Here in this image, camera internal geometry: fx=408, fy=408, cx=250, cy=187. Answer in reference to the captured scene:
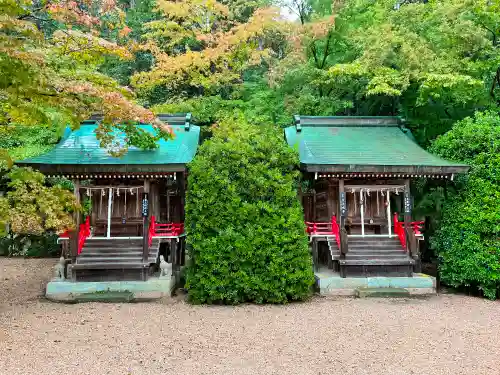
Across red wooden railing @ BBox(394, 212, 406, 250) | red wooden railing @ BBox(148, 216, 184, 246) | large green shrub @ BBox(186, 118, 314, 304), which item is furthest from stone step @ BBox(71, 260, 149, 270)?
red wooden railing @ BBox(394, 212, 406, 250)

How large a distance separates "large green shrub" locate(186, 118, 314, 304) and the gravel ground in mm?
498

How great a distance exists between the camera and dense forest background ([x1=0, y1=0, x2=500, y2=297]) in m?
7.84

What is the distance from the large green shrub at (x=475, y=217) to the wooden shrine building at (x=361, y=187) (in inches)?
21.6

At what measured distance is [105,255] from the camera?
1116 centimetres

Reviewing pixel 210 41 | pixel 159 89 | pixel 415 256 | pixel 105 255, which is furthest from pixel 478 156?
pixel 159 89

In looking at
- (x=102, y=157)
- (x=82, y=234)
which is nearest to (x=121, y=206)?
(x=82, y=234)

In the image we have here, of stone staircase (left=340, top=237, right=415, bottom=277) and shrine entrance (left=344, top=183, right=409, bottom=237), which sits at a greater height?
shrine entrance (left=344, top=183, right=409, bottom=237)

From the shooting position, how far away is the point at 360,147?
490 inches

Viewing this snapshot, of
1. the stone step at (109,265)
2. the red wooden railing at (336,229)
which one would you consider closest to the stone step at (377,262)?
the red wooden railing at (336,229)

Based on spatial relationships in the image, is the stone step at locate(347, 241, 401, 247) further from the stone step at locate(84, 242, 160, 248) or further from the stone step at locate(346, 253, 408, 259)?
the stone step at locate(84, 242, 160, 248)

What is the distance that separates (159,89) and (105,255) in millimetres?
10535

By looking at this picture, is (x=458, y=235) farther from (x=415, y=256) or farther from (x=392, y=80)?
(x=392, y=80)

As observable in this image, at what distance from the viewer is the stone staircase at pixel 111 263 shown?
35.7ft

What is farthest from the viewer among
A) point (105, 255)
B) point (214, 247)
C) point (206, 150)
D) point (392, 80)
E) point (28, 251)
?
point (28, 251)
